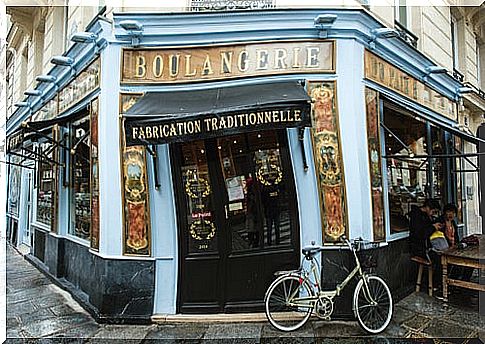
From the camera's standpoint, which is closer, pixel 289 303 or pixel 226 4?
pixel 289 303

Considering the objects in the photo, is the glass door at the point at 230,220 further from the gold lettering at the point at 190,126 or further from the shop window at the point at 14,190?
the shop window at the point at 14,190

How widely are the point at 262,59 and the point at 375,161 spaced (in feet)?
6.99

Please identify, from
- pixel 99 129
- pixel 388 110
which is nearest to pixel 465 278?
pixel 388 110

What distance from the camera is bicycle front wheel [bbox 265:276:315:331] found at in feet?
15.5

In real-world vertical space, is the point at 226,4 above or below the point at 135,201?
above

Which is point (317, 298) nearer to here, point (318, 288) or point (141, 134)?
point (318, 288)

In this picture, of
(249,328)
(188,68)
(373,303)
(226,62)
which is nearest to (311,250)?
(373,303)

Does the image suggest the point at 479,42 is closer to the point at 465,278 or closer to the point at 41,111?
the point at 465,278

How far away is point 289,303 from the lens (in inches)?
189

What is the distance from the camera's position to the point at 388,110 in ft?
19.3

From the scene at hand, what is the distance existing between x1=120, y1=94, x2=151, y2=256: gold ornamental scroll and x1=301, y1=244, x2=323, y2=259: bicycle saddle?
210 cm

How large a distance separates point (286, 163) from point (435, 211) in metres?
3.61

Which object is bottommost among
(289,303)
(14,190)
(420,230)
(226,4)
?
(289,303)

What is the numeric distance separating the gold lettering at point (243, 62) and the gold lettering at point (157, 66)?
1058mm
